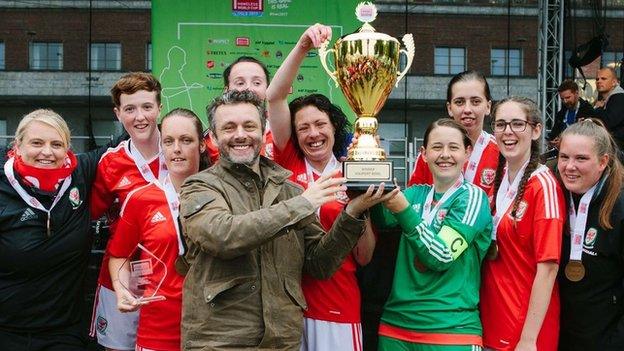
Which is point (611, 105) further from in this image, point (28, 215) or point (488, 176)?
point (28, 215)

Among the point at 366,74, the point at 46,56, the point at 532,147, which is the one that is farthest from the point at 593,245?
the point at 46,56

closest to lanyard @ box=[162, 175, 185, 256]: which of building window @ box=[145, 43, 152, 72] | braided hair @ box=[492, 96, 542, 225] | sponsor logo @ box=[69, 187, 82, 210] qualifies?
sponsor logo @ box=[69, 187, 82, 210]

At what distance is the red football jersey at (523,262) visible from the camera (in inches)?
98.9

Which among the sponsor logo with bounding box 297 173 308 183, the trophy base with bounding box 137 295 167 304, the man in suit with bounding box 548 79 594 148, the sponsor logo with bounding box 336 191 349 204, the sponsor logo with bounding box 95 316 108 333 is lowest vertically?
the sponsor logo with bounding box 95 316 108 333

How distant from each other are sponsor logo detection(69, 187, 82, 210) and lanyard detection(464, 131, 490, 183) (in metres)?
1.69

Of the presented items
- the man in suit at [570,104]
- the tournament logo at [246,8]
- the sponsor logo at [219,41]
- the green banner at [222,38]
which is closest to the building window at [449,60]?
the man in suit at [570,104]

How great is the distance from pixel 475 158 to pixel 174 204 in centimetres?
137

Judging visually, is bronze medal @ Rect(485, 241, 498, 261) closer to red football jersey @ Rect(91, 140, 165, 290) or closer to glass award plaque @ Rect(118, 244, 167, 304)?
glass award plaque @ Rect(118, 244, 167, 304)

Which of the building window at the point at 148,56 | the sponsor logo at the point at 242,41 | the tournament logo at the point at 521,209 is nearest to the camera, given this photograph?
the tournament logo at the point at 521,209

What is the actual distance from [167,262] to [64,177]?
58 cm

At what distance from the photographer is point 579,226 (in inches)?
103

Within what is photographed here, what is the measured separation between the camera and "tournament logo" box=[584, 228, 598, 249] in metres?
2.61

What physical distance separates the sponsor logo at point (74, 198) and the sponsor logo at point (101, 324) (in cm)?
55

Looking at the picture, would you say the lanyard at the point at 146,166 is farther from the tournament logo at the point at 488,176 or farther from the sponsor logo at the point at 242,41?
the sponsor logo at the point at 242,41
